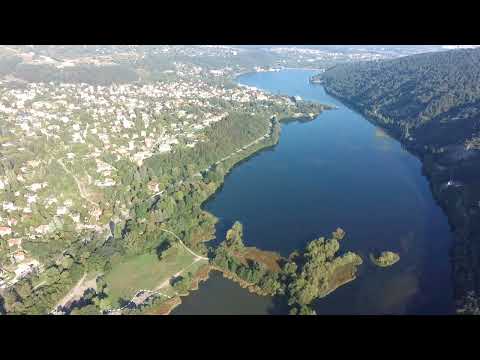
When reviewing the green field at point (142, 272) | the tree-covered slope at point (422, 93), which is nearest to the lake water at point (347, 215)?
the green field at point (142, 272)

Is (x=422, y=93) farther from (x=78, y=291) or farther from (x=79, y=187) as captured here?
(x=78, y=291)

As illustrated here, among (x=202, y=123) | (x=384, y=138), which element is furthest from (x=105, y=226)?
(x=384, y=138)

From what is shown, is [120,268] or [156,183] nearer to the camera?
[120,268]

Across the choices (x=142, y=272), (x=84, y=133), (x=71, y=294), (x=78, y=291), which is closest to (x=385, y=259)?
(x=142, y=272)

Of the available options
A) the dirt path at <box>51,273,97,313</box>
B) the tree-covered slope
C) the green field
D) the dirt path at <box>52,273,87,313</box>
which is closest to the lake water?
the green field

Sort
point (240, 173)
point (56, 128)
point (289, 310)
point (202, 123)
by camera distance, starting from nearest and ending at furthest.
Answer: point (289, 310) < point (240, 173) < point (56, 128) < point (202, 123)

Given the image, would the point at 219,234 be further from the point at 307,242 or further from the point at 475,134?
the point at 475,134

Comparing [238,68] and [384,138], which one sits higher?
[238,68]

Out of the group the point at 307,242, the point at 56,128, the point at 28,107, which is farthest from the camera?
the point at 28,107
